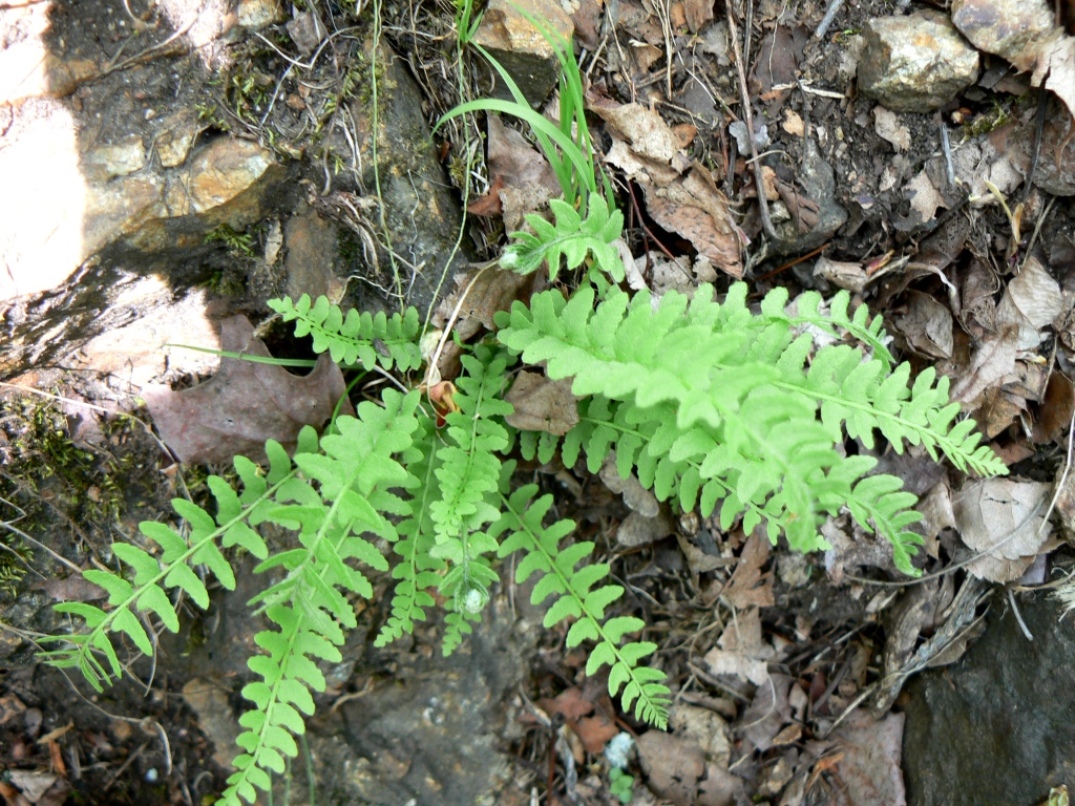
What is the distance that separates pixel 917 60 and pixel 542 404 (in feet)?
6.91

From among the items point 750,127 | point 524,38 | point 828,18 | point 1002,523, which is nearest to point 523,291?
point 524,38

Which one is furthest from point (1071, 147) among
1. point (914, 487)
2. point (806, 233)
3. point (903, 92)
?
point (914, 487)

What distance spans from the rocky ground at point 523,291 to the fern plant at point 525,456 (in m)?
0.43

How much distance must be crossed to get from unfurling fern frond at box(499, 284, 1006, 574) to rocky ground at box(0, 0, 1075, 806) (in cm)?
63

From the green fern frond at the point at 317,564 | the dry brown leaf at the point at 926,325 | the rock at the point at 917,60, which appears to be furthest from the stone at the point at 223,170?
the dry brown leaf at the point at 926,325

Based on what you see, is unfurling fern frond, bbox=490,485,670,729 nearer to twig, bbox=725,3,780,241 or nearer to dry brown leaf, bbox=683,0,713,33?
twig, bbox=725,3,780,241

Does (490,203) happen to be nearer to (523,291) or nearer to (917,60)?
(523,291)

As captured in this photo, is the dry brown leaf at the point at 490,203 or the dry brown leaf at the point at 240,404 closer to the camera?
the dry brown leaf at the point at 240,404

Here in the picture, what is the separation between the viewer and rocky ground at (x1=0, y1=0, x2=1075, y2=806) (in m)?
2.85

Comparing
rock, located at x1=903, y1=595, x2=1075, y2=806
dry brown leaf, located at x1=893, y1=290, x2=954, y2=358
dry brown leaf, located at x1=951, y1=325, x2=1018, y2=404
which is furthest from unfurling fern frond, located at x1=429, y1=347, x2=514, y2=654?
rock, located at x1=903, y1=595, x2=1075, y2=806

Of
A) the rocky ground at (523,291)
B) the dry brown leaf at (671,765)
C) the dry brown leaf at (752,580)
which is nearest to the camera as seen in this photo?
the rocky ground at (523,291)

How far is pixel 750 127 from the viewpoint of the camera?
3428mm

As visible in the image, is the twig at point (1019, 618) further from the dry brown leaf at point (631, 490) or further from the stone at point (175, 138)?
the stone at point (175, 138)

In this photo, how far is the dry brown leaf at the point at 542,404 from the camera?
305 centimetres
